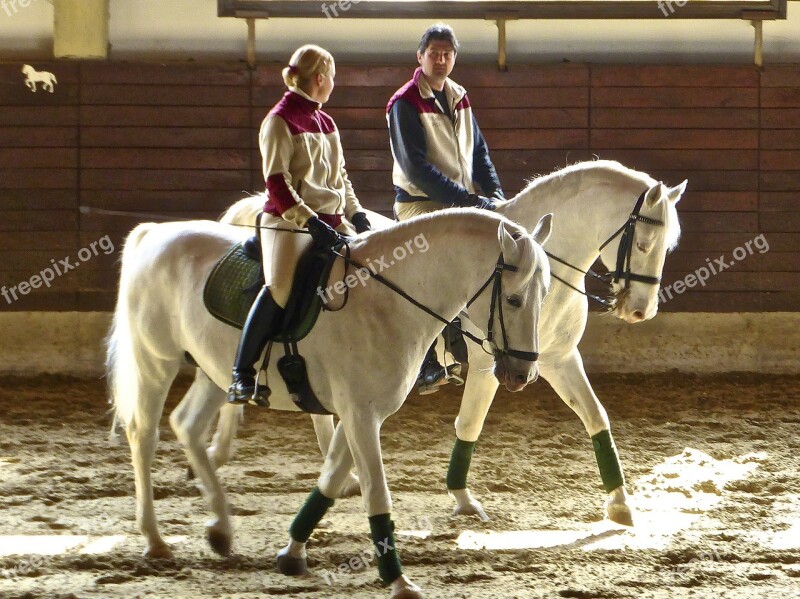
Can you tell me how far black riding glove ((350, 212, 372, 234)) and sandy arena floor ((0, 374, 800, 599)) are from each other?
1410 mm

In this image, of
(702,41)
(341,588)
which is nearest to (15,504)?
(341,588)

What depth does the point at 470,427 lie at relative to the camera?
16.9 feet

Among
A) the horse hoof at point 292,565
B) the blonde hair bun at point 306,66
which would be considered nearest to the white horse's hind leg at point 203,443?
the horse hoof at point 292,565

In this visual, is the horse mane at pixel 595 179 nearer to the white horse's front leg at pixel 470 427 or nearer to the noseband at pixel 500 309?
the white horse's front leg at pixel 470 427

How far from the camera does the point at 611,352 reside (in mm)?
8773

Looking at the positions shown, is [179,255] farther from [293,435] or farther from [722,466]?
[722,466]

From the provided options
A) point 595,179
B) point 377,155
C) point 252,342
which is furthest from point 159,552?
point 377,155

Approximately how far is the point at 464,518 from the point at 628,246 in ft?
5.14

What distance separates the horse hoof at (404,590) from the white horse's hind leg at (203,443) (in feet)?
3.18

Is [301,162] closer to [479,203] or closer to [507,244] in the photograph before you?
[507,244]

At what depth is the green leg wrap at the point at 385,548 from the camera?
11.9ft

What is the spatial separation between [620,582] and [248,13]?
625 centimetres

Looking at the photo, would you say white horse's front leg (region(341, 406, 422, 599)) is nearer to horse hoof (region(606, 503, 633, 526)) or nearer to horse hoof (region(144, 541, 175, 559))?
horse hoof (region(144, 541, 175, 559))

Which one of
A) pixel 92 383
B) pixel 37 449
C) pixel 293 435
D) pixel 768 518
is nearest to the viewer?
pixel 768 518
